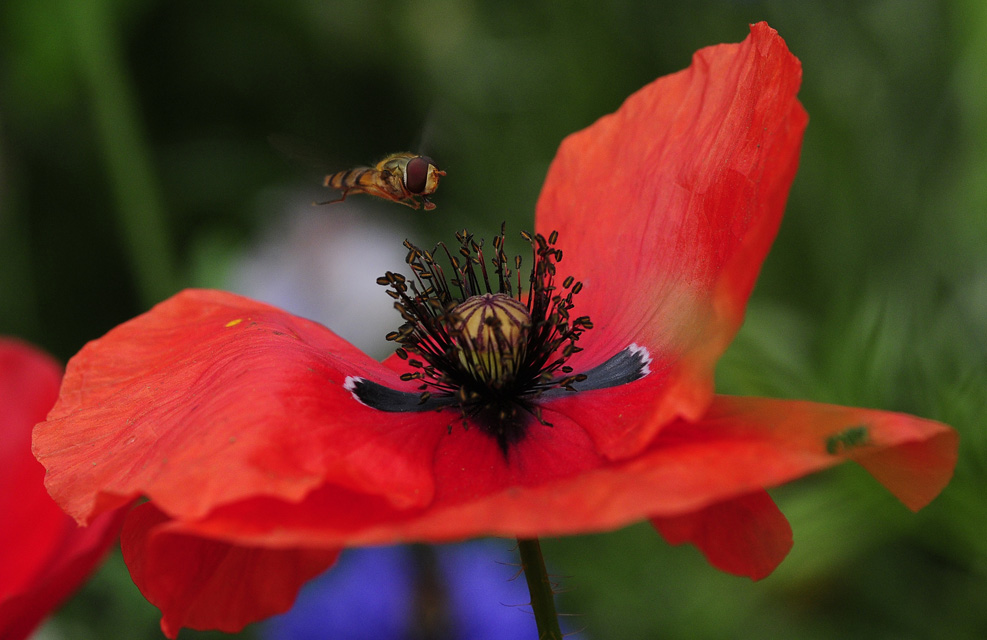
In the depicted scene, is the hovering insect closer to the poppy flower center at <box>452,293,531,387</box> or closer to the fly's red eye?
the fly's red eye

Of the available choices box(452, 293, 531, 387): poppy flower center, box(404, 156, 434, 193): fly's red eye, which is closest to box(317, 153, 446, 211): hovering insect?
box(404, 156, 434, 193): fly's red eye

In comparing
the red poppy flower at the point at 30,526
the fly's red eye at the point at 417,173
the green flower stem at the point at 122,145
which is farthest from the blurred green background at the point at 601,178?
the red poppy flower at the point at 30,526

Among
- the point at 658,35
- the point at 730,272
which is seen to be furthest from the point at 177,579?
the point at 658,35

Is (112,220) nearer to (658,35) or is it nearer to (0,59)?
(0,59)

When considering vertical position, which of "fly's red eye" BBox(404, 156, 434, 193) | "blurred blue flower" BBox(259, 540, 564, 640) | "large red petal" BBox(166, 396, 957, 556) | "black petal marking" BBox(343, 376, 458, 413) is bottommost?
"blurred blue flower" BBox(259, 540, 564, 640)

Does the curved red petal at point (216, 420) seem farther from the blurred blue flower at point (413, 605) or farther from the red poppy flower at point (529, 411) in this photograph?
the blurred blue flower at point (413, 605)

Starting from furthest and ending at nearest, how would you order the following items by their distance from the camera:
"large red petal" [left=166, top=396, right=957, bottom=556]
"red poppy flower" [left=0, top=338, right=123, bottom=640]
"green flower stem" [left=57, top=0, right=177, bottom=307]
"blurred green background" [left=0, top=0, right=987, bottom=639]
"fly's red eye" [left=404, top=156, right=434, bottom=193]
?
"green flower stem" [left=57, top=0, right=177, bottom=307]
"blurred green background" [left=0, top=0, right=987, bottom=639]
"fly's red eye" [left=404, top=156, right=434, bottom=193]
"red poppy flower" [left=0, top=338, right=123, bottom=640]
"large red petal" [left=166, top=396, right=957, bottom=556]
